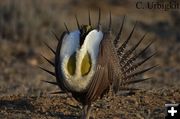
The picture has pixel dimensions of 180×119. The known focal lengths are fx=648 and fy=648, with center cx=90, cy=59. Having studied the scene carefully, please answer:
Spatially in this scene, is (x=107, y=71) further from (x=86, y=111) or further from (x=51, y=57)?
(x=51, y=57)

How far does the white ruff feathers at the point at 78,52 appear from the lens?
4.14 meters

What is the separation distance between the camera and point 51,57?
925cm

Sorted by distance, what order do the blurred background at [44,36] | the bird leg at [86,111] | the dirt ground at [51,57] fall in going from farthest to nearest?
the blurred background at [44,36], the dirt ground at [51,57], the bird leg at [86,111]

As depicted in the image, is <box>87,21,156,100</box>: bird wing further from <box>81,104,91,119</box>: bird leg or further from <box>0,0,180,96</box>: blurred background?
<box>0,0,180,96</box>: blurred background

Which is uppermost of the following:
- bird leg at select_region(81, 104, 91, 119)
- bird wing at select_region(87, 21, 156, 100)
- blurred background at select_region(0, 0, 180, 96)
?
blurred background at select_region(0, 0, 180, 96)

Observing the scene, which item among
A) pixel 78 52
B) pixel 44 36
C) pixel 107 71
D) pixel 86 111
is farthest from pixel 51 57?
pixel 78 52

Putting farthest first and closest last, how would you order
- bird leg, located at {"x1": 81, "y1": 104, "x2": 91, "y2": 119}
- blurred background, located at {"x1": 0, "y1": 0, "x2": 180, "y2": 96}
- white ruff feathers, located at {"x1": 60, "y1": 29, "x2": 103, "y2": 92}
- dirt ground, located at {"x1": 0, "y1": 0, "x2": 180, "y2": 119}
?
blurred background, located at {"x1": 0, "y1": 0, "x2": 180, "y2": 96} < dirt ground, located at {"x1": 0, "y1": 0, "x2": 180, "y2": 119} < bird leg, located at {"x1": 81, "y1": 104, "x2": 91, "y2": 119} < white ruff feathers, located at {"x1": 60, "y1": 29, "x2": 103, "y2": 92}

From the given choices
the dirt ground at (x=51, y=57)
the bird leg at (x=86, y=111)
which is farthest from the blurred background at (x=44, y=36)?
the bird leg at (x=86, y=111)

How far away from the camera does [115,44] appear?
469 centimetres

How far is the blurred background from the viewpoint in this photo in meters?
8.20

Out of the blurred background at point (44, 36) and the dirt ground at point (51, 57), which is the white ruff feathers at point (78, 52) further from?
the blurred background at point (44, 36)

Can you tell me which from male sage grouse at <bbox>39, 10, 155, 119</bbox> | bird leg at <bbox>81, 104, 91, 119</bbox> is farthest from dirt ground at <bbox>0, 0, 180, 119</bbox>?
male sage grouse at <bbox>39, 10, 155, 119</bbox>

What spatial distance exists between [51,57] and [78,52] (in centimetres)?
514

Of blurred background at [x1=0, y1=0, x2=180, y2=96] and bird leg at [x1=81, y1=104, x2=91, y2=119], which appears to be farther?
blurred background at [x1=0, y1=0, x2=180, y2=96]
